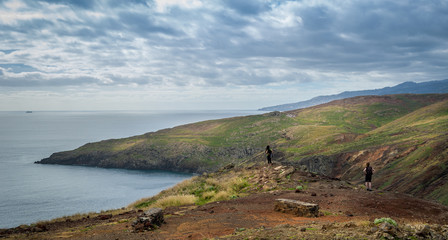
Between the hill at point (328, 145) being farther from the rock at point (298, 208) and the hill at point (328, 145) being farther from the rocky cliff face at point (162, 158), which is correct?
the rock at point (298, 208)

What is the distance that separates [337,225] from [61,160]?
153 m

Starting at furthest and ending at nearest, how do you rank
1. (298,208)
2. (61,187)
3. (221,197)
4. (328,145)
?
(61,187)
(328,145)
(221,197)
(298,208)

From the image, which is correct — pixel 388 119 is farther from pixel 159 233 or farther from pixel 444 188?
pixel 159 233

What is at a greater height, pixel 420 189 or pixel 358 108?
pixel 358 108

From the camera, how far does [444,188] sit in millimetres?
32562

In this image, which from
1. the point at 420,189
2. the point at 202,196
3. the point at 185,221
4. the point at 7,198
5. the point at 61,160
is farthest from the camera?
the point at 61,160

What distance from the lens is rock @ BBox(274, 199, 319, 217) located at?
15379 mm

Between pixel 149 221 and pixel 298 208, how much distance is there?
7.90 meters

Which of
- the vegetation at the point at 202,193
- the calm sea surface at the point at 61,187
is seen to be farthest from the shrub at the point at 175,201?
the calm sea surface at the point at 61,187

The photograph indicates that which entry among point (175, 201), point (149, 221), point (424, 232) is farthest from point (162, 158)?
point (424, 232)

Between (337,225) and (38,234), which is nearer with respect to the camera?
(337,225)

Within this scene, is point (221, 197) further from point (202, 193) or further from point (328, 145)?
point (328, 145)

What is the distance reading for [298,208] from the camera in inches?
627

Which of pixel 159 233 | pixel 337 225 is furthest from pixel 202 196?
pixel 337 225
